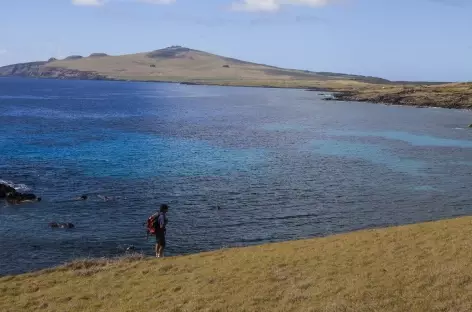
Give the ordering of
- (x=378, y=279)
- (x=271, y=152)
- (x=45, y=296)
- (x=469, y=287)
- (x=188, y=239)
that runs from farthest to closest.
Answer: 1. (x=271, y=152)
2. (x=188, y=239)
3. (x=45, y=296)
4. (x=378, y=279)
5. (x=469, y=287)

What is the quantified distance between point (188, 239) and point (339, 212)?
1300 centimetres

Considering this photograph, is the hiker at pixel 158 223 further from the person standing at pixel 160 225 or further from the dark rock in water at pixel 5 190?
the dark rock in water at pixel 5 190

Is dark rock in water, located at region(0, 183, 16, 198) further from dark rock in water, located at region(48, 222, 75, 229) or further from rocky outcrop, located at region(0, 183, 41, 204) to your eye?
dark rock in water, located at region(48, 222, 75, 229)

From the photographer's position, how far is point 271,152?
71.2 m

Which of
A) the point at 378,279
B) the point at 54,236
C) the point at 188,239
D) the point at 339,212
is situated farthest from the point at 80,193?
the point at 378,279

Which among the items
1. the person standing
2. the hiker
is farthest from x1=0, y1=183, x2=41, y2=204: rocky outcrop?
the hiker

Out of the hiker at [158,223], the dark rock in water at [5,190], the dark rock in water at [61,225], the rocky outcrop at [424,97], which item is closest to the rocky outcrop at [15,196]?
the dark rock in water at [5,190]

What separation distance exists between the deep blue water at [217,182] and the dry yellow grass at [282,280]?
893 cm

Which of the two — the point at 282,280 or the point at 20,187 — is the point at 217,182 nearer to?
the point at 20,187

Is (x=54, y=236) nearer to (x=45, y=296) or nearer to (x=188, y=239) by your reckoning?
(x=188, y=239)

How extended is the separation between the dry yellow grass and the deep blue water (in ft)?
29.3

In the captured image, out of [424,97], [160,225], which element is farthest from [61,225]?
[424,97]

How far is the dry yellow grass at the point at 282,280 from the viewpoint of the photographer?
15508 millimetres

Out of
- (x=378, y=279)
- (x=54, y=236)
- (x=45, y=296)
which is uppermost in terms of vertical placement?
(x=378, y=279)
